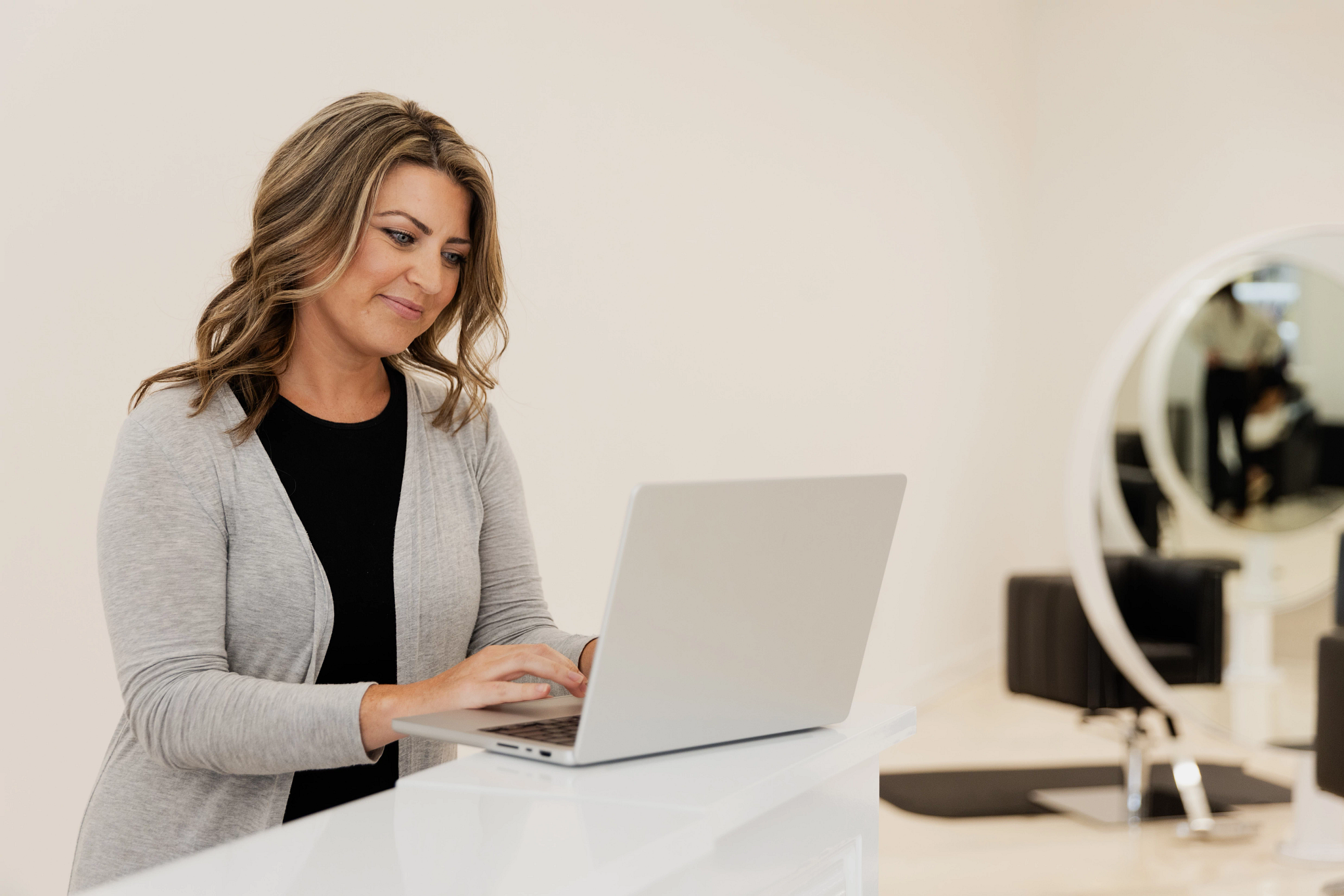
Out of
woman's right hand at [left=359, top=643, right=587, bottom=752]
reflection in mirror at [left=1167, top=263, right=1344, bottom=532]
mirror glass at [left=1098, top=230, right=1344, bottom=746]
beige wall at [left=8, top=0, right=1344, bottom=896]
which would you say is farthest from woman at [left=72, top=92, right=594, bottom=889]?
reflection in mirror at [left=1167, top=263, right=1344, bottom=532]

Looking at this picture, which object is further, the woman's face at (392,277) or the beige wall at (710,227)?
the beige wall at (710,227)

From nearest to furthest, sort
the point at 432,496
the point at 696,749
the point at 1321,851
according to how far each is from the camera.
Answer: the point at 696,749, the point at 432,496, the point at 1321,851

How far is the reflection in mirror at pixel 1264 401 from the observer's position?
390 cm

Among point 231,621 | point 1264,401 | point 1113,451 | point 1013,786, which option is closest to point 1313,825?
point 1013,786

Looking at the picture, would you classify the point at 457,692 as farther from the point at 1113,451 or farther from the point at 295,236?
the point at 1113,451

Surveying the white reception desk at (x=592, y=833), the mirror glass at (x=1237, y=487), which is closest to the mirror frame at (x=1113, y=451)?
the mirror glass at (x=1237, y=487)

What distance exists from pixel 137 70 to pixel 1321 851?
11.4 feet

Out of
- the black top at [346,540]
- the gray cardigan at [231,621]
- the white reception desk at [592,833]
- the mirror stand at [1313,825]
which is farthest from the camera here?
the mirror stand at [1313,825]

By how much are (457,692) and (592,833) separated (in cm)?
34

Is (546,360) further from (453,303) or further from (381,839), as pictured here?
(381,839)

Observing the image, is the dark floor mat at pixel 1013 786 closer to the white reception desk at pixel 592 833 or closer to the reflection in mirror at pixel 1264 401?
the reflection in mirror at pixel 1264 401

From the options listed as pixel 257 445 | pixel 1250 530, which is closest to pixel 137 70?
pixel 257 445

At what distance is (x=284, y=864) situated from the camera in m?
0.88

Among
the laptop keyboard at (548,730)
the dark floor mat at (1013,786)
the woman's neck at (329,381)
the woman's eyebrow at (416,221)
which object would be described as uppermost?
the woman's eyebrow at (416,221)
